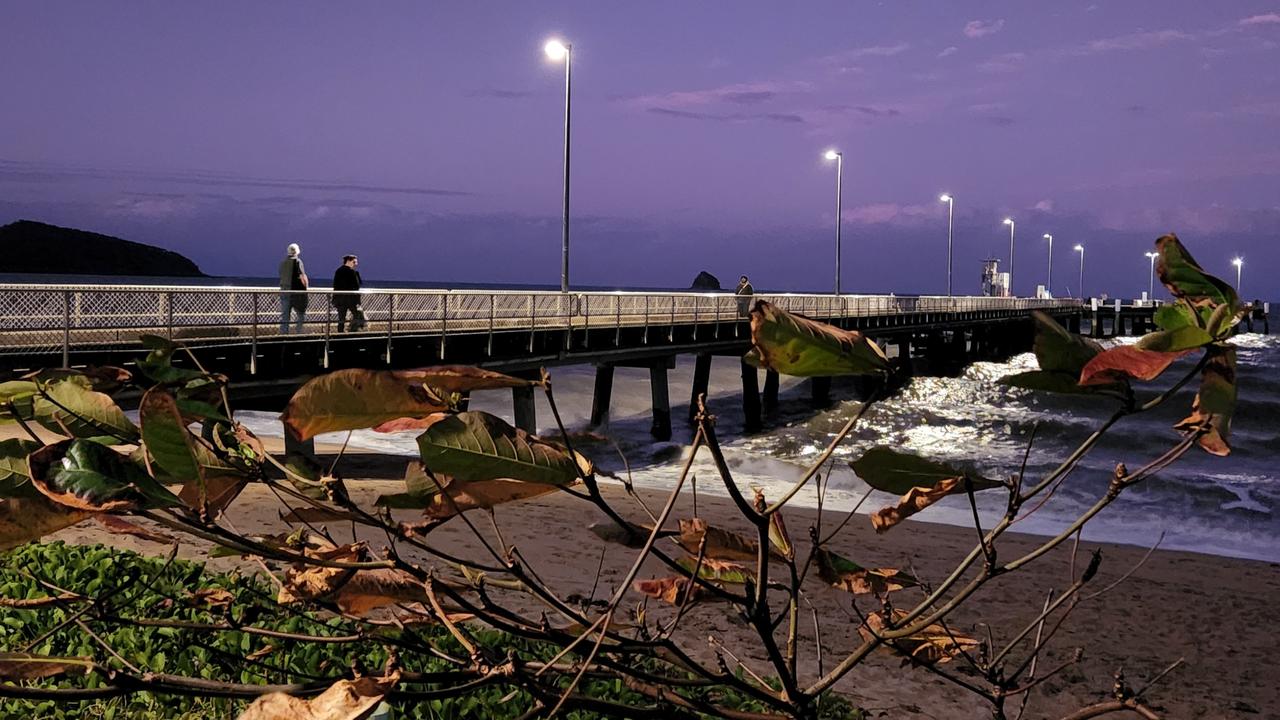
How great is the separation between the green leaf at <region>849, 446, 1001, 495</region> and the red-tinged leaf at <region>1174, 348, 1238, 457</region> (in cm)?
22

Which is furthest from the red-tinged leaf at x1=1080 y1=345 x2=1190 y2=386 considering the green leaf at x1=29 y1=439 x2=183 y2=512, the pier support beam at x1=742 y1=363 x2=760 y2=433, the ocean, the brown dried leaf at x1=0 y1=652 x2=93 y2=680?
the pier support beam at x1=742 y1=363 x2=760 y2=433

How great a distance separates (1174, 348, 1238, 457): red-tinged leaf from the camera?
3.14ft

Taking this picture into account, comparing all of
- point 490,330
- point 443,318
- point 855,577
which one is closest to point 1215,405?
point 855,577

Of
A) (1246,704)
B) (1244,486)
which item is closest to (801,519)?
(1246,704)

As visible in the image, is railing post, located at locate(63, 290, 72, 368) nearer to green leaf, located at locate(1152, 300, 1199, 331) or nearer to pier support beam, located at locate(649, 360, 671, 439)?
green leaf, located at locate(1152, 300, 1199, 331)

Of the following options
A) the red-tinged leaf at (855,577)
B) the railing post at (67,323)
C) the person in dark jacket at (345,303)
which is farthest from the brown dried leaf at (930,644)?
the person in dark jacket at (345,303)

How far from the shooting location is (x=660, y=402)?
94.9ft

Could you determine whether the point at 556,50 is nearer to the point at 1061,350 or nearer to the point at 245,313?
the point at 245,313

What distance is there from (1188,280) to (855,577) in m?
0.62

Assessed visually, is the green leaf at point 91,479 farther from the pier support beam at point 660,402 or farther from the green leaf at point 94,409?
the pier support beam at point 660,402

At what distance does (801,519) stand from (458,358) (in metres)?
6.19

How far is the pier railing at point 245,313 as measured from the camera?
12609mm

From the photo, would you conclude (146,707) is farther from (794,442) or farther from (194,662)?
(794,442)

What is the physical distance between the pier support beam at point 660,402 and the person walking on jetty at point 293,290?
12094 mm
